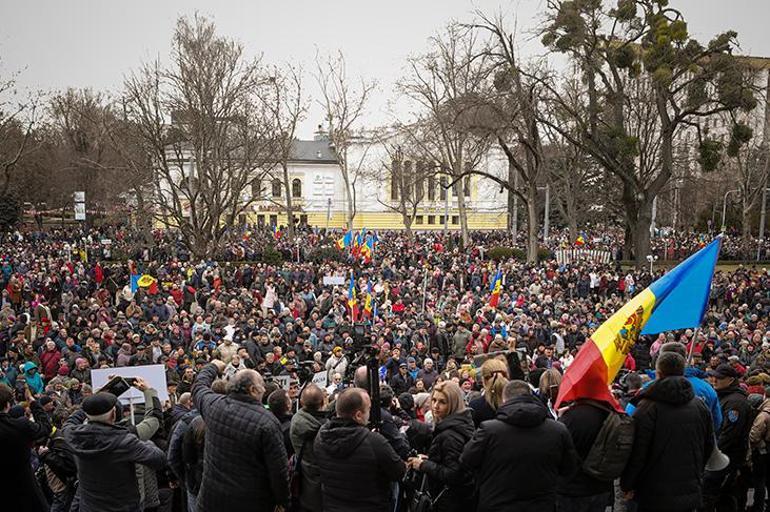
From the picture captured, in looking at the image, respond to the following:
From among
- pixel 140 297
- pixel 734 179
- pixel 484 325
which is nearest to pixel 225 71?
pixel 140 297

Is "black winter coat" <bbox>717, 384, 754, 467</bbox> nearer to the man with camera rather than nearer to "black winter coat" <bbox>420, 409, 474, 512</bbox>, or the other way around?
"black winter coat" <bbox>420, 409, 474, 512</bbox>

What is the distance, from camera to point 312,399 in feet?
15.2

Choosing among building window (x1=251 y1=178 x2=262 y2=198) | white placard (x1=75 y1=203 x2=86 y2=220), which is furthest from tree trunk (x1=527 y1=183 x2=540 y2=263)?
white placard (x1=75 y1=203 x2=86 y2=220)

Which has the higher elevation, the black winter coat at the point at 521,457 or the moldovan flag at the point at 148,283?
the black winter coat at the point at 521,457

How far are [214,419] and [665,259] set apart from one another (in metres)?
39.8

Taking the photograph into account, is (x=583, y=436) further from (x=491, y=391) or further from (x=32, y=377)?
(x=32, y=377)

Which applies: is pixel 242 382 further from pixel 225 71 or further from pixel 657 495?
pixel 225 71

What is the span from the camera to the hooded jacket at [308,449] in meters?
4.36

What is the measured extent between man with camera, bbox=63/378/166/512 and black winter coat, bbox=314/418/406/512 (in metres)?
1.21

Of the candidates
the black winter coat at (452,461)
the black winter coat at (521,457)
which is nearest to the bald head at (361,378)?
the black winter coat at (452,461)

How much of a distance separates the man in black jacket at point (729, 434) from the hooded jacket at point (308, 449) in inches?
126

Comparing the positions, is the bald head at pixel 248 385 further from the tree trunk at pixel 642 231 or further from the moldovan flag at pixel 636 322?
the tree trunk at pixel 642 231

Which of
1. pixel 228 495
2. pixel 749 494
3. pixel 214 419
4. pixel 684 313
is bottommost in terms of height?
pixel 749 494

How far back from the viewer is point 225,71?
103 ft
